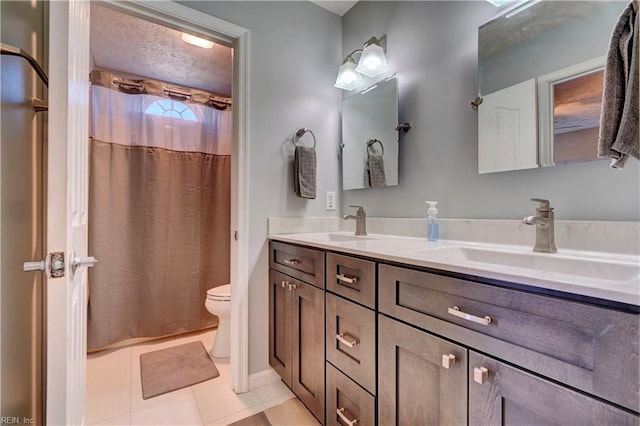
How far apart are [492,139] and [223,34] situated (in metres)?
1.50

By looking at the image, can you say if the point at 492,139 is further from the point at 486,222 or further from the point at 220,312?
the point at 220,312

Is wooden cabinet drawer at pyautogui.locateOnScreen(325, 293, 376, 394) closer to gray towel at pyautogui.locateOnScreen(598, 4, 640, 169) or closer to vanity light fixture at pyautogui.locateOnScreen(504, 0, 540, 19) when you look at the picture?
gray towel at pyautogui.locateOnScreen(598, 4, 640, 169)

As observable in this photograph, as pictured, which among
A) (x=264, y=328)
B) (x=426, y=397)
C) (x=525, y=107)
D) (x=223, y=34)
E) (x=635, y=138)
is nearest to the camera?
(x=635, y=138)

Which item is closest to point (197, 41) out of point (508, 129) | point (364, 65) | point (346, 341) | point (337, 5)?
point (337, 5)

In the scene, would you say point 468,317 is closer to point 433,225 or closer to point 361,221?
point 433,225

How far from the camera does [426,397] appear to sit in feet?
2.59

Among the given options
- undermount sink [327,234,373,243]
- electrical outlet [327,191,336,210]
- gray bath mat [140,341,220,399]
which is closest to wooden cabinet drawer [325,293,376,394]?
undermount sink [327,234,373,243]

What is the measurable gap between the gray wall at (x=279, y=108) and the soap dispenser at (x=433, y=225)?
2.53 feet

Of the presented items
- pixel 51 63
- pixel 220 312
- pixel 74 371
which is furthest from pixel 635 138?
pixel 220 312

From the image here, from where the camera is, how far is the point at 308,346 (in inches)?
52.1

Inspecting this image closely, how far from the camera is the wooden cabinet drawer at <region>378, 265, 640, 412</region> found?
1.58ft

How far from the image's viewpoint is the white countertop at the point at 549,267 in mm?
516

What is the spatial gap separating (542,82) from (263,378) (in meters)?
1.97

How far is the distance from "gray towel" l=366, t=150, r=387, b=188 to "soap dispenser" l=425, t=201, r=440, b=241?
0.39m
